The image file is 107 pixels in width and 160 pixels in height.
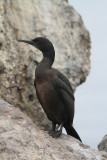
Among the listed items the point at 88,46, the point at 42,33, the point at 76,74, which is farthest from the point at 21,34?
the point at 88,46

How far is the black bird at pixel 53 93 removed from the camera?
7.61 m

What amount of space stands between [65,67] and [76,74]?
473 millimetres

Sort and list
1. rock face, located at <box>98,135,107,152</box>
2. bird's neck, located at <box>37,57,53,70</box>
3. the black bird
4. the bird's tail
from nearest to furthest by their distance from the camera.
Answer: the black bird
bird's neck, located at <box>37,57,53,70</box>
the bird's tail
rock face, located at <box>98,135,107,152</box>

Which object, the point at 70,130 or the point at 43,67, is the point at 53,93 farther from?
the point at 70,130

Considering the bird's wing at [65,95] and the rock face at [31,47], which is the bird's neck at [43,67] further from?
the rock face at [31,47]

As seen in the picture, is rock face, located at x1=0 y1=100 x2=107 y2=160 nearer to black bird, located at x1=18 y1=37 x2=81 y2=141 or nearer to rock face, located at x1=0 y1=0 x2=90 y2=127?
black bird, located at x1=18 y1=37 x2=81 y2=141

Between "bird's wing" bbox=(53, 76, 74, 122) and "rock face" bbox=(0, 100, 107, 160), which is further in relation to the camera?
"bird's wing" bbox=(53, 76, 74, 122)

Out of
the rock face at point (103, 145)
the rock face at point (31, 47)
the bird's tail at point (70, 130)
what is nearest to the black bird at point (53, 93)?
the bird's tail at point (70, 130)

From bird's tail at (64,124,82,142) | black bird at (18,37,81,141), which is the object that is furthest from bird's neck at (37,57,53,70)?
bird's tail at (64,124,82,142)

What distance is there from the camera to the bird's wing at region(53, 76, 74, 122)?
765 centimetres

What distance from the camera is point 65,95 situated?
7.77m

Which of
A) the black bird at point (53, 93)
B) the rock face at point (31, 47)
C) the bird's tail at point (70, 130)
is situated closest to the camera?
the black bird at point (53, 93)

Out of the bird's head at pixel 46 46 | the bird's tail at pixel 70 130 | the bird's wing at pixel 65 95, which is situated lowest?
the bird's tail at pixel 70 130

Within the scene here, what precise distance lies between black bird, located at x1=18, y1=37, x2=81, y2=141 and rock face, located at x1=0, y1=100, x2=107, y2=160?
161 cm
